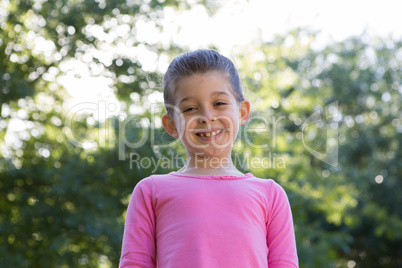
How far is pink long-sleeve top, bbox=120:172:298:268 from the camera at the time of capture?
Result: 1.77 m

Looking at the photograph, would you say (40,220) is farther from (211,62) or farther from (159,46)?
(211,62)

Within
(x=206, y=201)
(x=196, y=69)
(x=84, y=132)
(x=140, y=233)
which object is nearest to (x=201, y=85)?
(x=196, y=69)

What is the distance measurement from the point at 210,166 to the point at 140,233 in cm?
35

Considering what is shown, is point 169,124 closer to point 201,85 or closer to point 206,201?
point 201,85

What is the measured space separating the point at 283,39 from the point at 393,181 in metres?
5.06

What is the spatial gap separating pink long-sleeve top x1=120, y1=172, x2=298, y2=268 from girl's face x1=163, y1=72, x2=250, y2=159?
13 cm

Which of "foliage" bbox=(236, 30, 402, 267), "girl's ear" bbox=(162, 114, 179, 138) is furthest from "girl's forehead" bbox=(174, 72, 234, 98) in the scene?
"foliage" bbox=(236, 30, 402, 267)

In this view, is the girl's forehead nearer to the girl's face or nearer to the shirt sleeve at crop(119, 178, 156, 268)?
the girl's face

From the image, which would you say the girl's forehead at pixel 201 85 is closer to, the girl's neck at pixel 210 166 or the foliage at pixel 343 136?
the girl's neck at pixel 210 166

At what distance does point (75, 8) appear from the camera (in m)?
7.04

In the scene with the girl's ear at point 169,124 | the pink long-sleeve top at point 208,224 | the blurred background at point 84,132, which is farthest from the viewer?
the blurred background at point 84,132

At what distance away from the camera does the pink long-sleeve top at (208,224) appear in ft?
5.80

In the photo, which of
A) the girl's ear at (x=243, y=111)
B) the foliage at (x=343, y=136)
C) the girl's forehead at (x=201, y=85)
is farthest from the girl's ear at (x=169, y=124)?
the foliage at (x=343, y=136)

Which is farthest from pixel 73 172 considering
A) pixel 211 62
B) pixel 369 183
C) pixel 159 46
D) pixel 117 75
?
pixel 369 183
